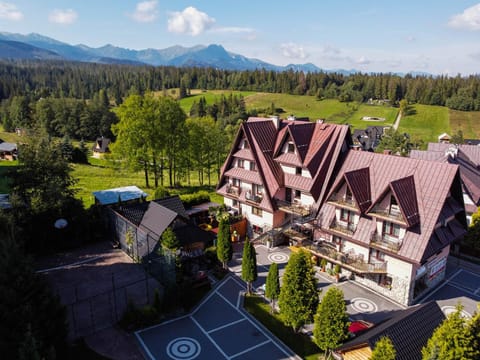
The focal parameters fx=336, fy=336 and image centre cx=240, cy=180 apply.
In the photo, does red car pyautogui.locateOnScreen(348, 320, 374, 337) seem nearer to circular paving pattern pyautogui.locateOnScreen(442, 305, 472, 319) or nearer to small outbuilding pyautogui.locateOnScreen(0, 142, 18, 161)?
circular paving pattern pyautogui.locateOnScreen(442, 305, 472, 319)

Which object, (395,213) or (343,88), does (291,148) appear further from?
(343,88)

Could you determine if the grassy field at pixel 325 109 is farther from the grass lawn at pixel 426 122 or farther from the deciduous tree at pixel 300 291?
the deciduous tree at pixel 300 291

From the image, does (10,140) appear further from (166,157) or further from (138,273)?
(138,273)

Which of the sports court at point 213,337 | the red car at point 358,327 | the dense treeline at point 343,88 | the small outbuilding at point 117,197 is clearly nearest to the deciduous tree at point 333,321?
the red car at point 358,327

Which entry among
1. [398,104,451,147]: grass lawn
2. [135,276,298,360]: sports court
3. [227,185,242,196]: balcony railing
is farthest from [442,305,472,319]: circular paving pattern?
[398,104,451,147]: grass lawn

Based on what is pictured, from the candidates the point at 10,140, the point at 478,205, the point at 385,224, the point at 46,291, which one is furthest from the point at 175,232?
the point at 10,140

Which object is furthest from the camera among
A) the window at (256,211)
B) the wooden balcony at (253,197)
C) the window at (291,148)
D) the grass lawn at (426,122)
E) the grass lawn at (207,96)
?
the grass lawn at (207,96)
